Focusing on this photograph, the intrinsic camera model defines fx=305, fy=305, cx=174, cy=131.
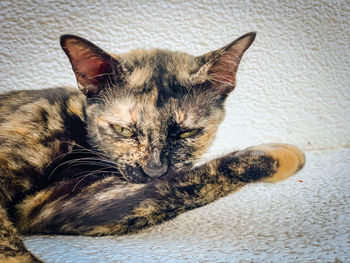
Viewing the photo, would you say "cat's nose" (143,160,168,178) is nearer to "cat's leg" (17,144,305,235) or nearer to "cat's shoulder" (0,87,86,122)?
"cat's leg" (17,144,305,235)

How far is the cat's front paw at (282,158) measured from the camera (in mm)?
629

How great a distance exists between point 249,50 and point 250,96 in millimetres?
157

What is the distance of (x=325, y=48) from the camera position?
1047mm

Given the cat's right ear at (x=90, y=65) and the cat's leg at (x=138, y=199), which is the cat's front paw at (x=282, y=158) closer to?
the cat's leg at (x=138, y=199)

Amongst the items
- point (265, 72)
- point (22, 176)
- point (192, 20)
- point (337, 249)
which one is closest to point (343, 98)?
point (265, 72)

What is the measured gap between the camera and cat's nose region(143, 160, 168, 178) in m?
0.64

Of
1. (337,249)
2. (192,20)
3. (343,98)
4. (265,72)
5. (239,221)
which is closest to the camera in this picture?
(337,249)

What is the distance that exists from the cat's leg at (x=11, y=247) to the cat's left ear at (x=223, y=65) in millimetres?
487

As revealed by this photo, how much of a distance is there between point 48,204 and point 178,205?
0.26m

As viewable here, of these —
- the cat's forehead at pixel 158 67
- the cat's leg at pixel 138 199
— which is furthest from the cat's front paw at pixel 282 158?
the cat's forehead at pixel 158 67

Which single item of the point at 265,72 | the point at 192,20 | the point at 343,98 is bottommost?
the point at 343,98

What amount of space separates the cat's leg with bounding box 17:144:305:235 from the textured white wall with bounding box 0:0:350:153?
23 centimetres

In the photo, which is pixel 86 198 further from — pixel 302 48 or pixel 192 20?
pixel 302 48

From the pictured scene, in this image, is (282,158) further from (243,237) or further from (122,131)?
(122,131)
